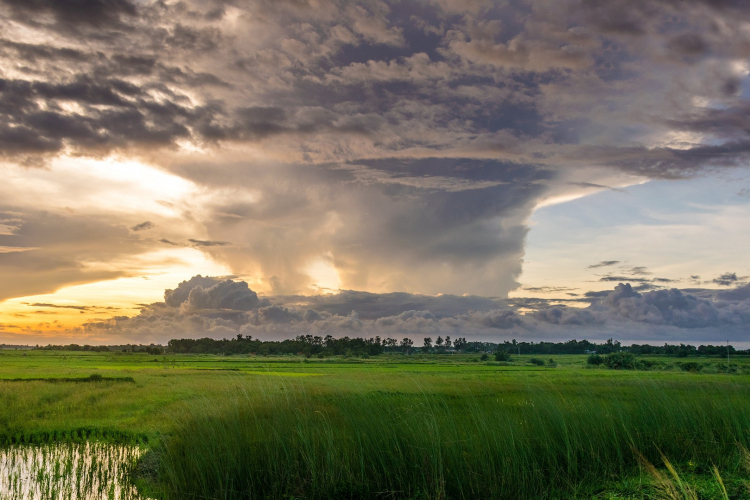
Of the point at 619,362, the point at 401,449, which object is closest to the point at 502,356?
the point at 619,362

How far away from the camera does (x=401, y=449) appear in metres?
8.60

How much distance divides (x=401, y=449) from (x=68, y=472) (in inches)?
368

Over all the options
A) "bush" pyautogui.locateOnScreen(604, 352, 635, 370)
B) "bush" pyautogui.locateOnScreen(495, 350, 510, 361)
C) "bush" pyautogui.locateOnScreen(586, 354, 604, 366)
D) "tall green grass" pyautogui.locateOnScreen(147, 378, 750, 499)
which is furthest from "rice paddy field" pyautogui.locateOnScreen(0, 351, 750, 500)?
"bush" pyautogui.locateOnScreen(495, 350, 510, 361)

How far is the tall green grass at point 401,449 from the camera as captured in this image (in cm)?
838

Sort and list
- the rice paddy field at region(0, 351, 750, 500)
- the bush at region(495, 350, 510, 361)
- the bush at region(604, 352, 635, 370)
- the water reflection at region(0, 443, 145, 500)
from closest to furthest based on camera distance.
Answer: the rice paddy field at region(0, 351, 750, 500) → the water reflection at region(0, 443, 145, 500) → the bush at region(604, 352, 635, 370) → the bush at region(495, 350, 510, 361)

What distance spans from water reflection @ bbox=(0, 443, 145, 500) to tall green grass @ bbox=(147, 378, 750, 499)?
219cm

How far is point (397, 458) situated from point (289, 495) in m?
1.97

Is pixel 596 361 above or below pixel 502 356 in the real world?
above

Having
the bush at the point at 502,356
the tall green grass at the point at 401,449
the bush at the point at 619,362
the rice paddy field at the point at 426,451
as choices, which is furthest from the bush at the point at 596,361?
the tall green grass at the point at 401,449

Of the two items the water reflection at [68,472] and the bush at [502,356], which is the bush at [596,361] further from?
the water reflection at [68,472]

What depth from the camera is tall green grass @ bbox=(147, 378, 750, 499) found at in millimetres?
8383

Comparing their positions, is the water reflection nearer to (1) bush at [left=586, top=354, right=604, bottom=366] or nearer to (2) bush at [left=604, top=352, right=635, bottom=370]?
(2) bush at [left=604, top=352, right=635, bottom=370]

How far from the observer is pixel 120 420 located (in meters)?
20.4

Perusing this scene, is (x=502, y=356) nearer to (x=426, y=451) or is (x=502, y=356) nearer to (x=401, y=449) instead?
(x=401, y=449)
